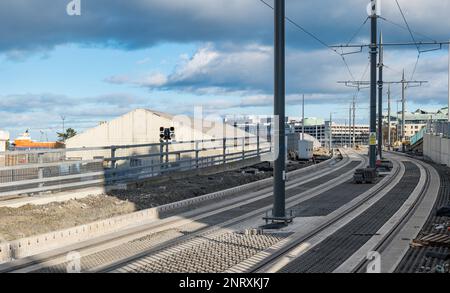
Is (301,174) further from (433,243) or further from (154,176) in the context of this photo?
(433,243)

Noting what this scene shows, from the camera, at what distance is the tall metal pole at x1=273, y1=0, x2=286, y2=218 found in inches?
492

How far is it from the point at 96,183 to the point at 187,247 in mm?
8554

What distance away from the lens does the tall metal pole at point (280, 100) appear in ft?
41.0

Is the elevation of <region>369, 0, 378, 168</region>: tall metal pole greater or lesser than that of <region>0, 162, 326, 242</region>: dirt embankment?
greater

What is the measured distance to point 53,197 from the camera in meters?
15.3

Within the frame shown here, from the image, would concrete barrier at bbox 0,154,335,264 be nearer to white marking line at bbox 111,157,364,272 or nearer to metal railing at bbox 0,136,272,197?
white marking line at bbox 111,157,364,272

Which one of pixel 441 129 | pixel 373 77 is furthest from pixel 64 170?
pixel 441 129

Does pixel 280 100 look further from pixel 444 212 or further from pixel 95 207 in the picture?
pixel 95 207

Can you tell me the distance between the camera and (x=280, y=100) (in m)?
12.7

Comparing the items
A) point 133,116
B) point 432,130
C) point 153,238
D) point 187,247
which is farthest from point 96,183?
point 432,130

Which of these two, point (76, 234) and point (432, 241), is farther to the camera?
point (76, 234)

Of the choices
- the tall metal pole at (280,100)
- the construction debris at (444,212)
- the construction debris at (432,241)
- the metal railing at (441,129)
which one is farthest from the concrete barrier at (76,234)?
the metal railing at (441,129)

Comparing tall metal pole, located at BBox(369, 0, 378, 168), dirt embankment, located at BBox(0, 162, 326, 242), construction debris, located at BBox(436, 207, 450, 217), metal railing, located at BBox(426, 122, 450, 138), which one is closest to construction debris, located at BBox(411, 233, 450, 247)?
construction debris, located at BBox(436, 207, 450, 217)

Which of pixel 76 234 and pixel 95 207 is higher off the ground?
pixel 95 207
